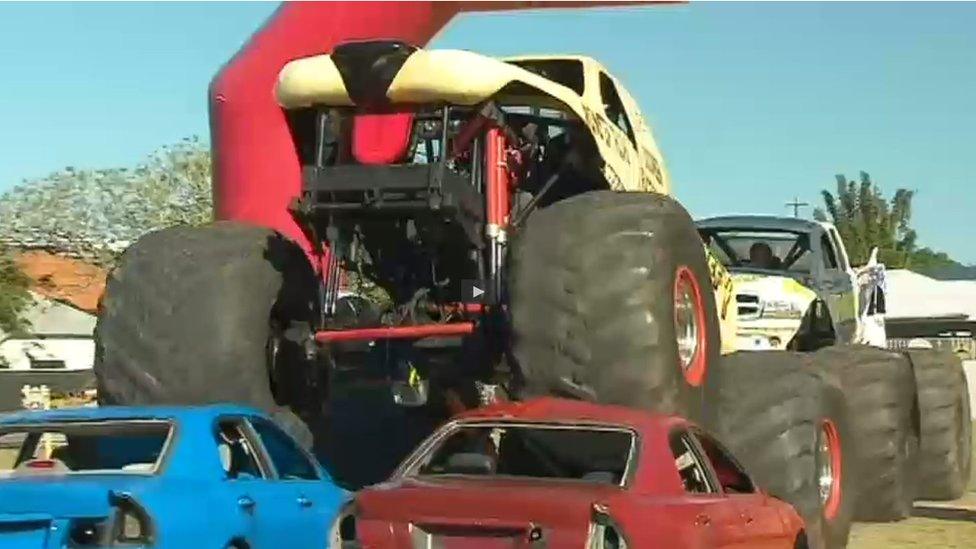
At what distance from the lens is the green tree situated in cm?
4566

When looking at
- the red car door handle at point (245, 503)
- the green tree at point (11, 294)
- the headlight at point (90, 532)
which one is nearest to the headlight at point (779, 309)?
the red car door handle at point (245, 503)

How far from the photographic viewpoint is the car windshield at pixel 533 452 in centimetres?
818

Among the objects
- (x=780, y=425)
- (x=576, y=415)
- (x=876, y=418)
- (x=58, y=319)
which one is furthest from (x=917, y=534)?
(x=58, y=319)

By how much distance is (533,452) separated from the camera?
8656 mm

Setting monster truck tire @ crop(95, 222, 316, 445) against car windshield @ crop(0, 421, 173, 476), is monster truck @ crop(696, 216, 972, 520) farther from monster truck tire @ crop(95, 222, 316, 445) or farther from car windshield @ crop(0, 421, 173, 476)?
car windshield @ crop(0, 421, 173, 476)

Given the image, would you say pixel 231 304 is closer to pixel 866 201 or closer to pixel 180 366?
pixel 180 366

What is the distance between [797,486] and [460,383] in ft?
7.25

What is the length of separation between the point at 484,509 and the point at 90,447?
258cm

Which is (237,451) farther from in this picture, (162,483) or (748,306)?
(748,306)

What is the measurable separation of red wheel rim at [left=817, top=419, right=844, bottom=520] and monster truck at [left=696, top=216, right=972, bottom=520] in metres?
0.51

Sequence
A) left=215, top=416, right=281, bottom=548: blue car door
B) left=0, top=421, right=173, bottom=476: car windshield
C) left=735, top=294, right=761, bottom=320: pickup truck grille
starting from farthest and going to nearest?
left=735, top=294, right=761, bottom=320: pickup truck grille, left=0, top=421, right=173, bottom=476: car windshield, left=215, top=416, right=281, bottom=548: blue car door

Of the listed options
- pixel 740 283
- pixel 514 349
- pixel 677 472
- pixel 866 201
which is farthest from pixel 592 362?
pixel 866 201

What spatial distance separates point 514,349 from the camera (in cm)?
937

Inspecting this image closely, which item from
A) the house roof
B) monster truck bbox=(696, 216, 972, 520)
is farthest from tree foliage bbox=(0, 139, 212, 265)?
monster truck bbox=(696, 216, 972, 520)
